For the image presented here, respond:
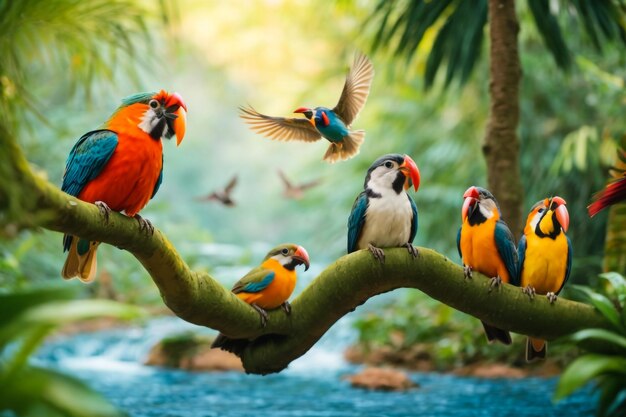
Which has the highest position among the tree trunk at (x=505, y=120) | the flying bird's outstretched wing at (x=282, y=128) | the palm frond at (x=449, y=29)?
the palm frond at (x=449, y=29)

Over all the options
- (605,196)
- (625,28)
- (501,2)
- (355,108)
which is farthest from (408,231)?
(625,28)

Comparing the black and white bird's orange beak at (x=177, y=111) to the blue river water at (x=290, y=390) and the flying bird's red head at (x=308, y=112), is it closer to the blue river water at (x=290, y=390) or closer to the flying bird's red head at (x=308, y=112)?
the flying bird's red head at (x=308, y=112)

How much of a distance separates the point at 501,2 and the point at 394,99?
4660mm

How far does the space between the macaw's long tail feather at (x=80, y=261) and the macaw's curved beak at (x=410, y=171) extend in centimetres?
121

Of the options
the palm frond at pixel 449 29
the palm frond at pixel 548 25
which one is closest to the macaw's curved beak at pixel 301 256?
the palm frond at pixel 449 29

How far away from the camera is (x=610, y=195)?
9.53 feet

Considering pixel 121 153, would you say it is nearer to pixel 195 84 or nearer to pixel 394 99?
pixel 394 99

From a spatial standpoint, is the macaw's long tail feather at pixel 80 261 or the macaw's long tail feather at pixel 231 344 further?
the macaw's long tail feather at pixel 231 344

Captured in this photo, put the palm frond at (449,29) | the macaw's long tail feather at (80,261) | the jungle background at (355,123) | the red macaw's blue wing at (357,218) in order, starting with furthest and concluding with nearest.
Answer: the palm frond at (449,29) < the jungle background at (355,123) < the red macaw's blue wing at (357,218) < the macaw's long tail feather at (80,261)

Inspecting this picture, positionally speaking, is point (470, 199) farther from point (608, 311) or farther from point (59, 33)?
point (59, 33)

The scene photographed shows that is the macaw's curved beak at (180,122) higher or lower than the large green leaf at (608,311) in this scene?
higher

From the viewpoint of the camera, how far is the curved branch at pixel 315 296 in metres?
2.36

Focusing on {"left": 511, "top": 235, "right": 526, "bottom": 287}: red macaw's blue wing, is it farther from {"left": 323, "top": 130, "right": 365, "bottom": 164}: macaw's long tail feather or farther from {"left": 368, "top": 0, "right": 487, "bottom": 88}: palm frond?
{"left": 368, "top": 0, "right": 487, "bottom": 88}: palm frond

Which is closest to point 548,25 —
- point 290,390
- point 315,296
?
point 315,296
